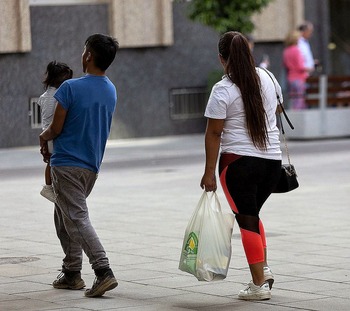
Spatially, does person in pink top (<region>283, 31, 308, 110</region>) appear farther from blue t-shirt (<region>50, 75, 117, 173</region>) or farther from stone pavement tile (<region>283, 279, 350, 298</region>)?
blue t-shirt (<region>50, 75, 117, 173</region>)

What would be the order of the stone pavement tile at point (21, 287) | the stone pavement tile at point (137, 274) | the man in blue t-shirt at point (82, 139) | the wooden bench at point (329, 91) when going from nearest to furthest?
the man in blue t-shirt at point (82, 139)
the stone pavement tile at point (21, 287)
the stone pavement tile at point (137, 274)
the wooden bench at point (329, 91)

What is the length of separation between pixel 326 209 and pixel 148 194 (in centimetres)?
278

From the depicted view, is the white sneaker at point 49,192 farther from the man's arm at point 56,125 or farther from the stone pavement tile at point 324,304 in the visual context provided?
the stone pavement tile at point 324,304

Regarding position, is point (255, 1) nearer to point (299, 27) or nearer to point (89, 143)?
point (299, 27)

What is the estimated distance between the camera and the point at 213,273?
26.0 ft

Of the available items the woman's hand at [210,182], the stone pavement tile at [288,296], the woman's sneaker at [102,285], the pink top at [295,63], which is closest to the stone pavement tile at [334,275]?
the stone pavement tile at [288,296]

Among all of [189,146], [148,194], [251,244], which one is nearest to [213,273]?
[251,244]

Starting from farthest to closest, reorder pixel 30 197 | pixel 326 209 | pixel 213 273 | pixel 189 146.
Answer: pixel 189 146 → pixel 30 197 → pixel 326 209 → pixel 213 273

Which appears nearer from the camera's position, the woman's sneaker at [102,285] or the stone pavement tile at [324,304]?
the stone pavement tile at [324,304]

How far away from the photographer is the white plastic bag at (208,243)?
26.1ft

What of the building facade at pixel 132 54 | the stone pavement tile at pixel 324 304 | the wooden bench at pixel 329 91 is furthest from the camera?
the wooden bench at pixel 329 91

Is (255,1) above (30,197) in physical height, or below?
above

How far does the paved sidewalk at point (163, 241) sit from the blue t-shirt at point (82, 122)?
2.98ft

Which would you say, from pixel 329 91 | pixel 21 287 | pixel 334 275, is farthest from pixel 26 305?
pixel 329 91
